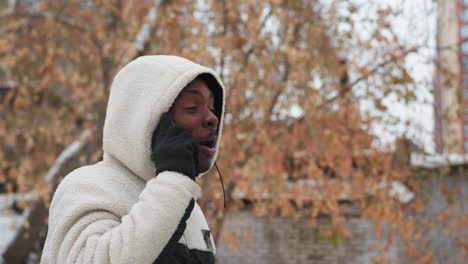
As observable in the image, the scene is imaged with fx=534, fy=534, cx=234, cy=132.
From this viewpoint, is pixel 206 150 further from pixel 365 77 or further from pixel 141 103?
pixel 365 77

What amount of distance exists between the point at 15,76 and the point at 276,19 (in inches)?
189

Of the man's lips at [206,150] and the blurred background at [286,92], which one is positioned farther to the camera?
the blurred background at [286,92]

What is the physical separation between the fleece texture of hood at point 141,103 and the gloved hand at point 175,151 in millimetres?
57

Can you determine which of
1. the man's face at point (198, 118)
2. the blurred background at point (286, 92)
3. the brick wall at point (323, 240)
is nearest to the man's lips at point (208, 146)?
the man's face at point (198, 118)

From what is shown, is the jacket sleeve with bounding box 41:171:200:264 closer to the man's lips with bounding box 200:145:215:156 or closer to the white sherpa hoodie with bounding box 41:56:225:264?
the white sherpa hoodie with bounding box 41:56:225:264

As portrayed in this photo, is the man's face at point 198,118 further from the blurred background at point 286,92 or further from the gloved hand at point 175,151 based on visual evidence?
the blurred background at point 286,92

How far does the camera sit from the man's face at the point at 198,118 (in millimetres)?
1469

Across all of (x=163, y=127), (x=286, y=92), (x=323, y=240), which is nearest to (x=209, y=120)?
(x=163, y=127)

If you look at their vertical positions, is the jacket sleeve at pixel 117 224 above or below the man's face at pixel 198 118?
below

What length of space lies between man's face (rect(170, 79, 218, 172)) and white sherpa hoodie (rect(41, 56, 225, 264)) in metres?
0.04

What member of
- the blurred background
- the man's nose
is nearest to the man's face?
the man's nose

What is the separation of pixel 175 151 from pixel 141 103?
0.74ft

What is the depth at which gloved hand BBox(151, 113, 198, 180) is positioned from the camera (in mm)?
1313

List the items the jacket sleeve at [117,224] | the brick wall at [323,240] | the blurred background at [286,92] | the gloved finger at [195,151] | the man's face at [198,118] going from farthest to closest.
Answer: the brick wall at [323,240] < the blurred background at [286,92] < the man's face at [198,118] < the gloved finger at [195,151] < the jacket sleeve at [117,224]
